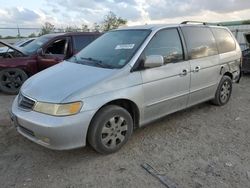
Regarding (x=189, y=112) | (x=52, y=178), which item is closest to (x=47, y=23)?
(x=189, y=112)

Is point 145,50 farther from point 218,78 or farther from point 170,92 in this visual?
point 218,78

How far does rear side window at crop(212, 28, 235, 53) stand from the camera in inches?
206

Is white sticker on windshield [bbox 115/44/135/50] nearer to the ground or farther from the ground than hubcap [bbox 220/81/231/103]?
farther from the ground

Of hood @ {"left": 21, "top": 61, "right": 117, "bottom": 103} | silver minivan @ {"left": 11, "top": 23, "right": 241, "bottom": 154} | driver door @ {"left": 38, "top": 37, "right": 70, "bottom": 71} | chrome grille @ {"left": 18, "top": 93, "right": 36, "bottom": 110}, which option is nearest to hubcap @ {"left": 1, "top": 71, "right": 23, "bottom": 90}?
driver door @ {"left": 38, "top": 37, "right": 70, "bottom": 71}

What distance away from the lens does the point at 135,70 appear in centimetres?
365

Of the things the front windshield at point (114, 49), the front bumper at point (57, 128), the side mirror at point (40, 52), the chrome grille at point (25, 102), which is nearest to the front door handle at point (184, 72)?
the front windshield at point (114, 49)

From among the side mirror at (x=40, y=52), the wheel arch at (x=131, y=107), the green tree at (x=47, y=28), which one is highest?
the green tree at (x=47, y=28)

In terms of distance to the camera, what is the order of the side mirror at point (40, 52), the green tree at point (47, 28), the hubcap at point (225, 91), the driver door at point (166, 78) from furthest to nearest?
the green tree at point (47, 28) < the side mirror at point (40, 52) < the hubcap at point (225, 91) < the driver door at point (166, 78)

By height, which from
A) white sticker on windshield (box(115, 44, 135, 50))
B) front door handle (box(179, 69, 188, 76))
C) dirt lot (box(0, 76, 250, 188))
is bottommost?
dirt lot (box(0, 76, 250, 188))

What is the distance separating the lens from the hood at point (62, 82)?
10.6 feet

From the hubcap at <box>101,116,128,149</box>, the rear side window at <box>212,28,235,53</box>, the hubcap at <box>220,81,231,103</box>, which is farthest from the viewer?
the hubcap at <box>220,81,231,103</box>

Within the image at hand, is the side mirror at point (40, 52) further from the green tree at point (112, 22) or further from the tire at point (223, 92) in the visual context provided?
the green tree at point (112, 22)

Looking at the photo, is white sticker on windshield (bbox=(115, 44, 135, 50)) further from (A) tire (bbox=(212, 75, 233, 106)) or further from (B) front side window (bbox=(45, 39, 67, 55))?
(B) front side window (bbox=(45, 39, 67, 55))

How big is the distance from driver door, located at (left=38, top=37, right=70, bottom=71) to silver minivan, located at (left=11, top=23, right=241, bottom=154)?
8.79 feet
